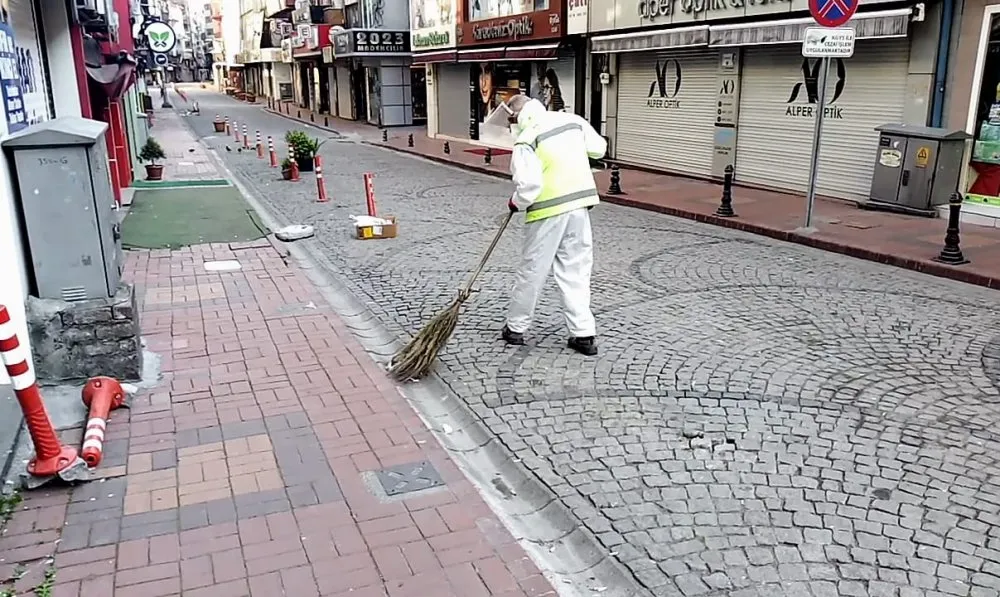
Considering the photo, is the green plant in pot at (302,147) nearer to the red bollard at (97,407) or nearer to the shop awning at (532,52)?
the shop awning at (532,52)

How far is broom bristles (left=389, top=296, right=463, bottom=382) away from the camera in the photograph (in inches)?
223

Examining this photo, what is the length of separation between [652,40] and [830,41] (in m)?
7.07

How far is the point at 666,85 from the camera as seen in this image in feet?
54.8

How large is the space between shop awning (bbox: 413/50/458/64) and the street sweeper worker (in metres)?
21.6

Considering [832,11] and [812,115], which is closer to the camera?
[832,11]

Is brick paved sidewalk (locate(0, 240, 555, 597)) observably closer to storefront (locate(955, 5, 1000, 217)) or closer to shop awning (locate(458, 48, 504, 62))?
storefront (locate(955, 5, 1000, 217))

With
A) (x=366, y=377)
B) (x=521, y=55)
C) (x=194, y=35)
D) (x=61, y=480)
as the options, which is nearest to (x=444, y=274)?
(x=366, y=377)

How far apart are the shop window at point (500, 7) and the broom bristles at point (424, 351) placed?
54.1 feet

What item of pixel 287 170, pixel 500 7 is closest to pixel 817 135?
pixel 287 170

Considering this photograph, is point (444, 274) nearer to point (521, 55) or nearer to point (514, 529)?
point (514, 529)

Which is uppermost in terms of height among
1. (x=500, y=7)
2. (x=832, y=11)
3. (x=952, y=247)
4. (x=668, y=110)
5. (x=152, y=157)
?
(x=500, y=7)

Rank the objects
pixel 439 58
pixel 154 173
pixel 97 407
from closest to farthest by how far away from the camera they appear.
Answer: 1. pixel 97 407
2. pixel 154 173
3. pixel 439 58

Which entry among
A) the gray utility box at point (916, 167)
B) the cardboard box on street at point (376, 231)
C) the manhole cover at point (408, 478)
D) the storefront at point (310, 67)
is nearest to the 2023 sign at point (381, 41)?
the storefront at point (310, 67)

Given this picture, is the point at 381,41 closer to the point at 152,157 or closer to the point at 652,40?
the point at 152,157
